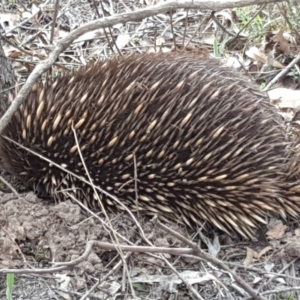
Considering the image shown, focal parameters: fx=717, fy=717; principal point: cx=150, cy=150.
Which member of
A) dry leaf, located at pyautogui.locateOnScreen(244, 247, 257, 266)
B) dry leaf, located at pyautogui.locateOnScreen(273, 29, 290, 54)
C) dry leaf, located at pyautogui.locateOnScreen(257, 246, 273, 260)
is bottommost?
dry leaf, located at pyautogui.locateOnScreen(257, 246, 273, 260)

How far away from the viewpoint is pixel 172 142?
309cm

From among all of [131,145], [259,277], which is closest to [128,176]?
[131,145]

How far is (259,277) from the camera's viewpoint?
9.66 feet

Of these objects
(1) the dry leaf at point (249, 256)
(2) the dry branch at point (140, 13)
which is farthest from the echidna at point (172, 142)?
(2) the dry branch at point (140, 13)

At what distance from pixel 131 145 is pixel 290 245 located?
31.5 inches

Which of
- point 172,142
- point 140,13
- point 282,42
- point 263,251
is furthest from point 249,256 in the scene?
point 282,42

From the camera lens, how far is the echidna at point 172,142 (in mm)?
3092

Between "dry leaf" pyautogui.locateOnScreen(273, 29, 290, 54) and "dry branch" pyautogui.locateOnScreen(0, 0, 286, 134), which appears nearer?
"dry branch" pyautogui.locateOnScreen(0, 0, 286, 134)

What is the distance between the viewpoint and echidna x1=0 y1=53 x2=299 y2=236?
3092 millimetres

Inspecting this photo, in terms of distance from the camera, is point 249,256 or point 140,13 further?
point 249,256

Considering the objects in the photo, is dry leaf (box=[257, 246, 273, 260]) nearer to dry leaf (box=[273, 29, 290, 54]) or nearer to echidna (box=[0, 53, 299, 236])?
echidna (box=[0, 53, 299, 236])

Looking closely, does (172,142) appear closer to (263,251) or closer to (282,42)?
(263,251)

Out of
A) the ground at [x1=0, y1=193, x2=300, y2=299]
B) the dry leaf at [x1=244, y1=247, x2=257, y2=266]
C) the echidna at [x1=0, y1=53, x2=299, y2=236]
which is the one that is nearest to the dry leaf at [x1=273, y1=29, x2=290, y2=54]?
the echidna at [x1=0, y1=53, x2=299, y2=236]

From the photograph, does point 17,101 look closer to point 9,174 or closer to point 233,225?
point 9,174
